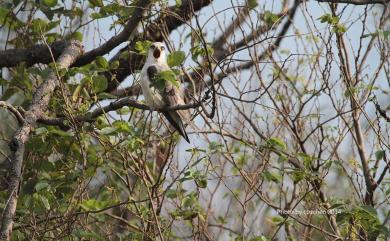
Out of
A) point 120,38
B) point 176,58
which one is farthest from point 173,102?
point 176,58

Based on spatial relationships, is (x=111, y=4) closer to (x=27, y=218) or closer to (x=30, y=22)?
(x=30, y=22)

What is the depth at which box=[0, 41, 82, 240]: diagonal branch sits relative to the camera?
3643mm

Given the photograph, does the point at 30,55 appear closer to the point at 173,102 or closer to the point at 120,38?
the point at 120,38

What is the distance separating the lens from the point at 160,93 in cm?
481

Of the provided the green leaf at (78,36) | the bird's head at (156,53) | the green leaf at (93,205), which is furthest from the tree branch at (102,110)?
the green leaf at (78,36)

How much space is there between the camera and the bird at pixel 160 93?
4.71 metres

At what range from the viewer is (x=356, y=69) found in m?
5.21

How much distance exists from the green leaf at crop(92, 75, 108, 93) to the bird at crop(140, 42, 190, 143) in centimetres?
47

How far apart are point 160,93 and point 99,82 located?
0.71m

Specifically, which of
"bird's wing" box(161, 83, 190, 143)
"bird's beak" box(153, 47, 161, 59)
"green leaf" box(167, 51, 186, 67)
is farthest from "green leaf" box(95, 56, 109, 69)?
"green leaf" box(167, 51, 186, 67)

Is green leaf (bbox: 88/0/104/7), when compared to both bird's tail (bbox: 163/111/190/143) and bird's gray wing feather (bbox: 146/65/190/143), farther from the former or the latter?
bird's tail (bbox: 163/111/190/143)

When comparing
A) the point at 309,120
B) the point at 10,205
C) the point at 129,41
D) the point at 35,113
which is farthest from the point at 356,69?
the point at 10,205

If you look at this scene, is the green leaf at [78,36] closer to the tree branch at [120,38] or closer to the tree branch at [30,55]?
the tree branch at [30,55]

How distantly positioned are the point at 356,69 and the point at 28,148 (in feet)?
8.13
